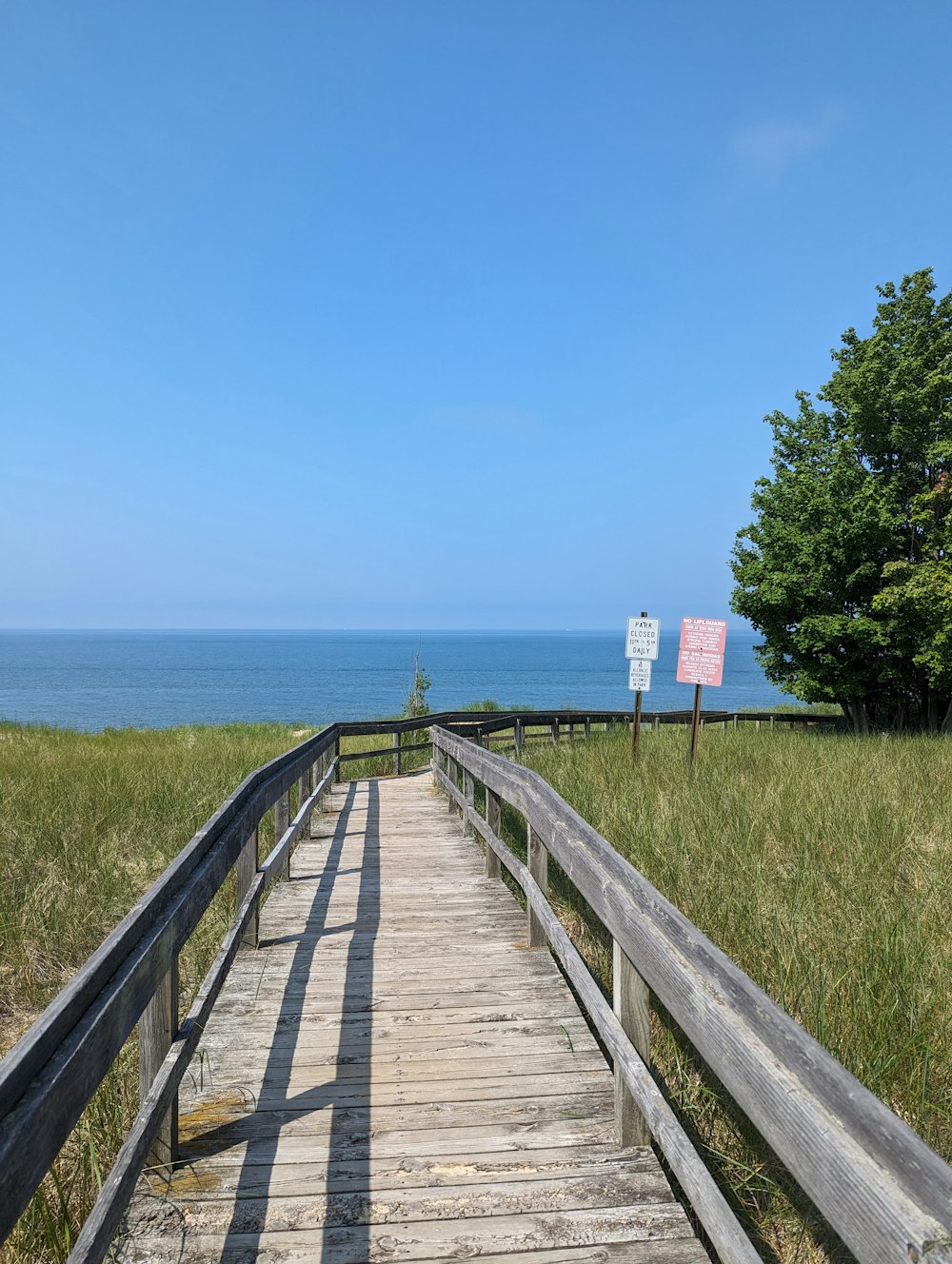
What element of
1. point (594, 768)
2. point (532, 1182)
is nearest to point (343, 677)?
point (594, 768)

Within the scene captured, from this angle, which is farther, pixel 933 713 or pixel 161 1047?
pixel 933 713

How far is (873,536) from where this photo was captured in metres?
18.6

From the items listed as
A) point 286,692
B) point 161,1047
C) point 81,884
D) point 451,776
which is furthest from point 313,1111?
point 286,692

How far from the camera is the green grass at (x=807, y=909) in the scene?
2916 mm

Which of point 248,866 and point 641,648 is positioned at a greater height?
point 641,648

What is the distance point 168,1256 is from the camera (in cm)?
229

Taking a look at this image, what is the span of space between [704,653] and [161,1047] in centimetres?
1032

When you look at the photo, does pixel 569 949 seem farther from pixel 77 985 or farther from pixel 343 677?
pixel 343 677

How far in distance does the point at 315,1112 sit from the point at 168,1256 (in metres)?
0.85

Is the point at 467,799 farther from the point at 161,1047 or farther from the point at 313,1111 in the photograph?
the point at 161,1047

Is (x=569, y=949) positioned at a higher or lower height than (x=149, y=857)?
higher

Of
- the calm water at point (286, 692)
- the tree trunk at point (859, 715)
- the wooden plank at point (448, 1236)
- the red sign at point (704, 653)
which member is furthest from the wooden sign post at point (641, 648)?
the calm water at point (286, 692)

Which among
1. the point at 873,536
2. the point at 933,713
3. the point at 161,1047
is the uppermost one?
the point at 873,536

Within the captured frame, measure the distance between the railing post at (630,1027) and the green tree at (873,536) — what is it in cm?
1594
